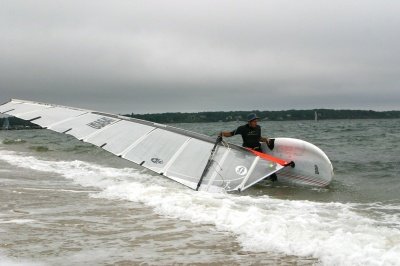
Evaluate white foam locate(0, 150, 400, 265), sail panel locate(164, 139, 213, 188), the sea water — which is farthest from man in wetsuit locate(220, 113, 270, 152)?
white foam locate(0, 150, 400, 265)

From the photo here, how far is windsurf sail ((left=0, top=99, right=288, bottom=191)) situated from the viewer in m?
7.73

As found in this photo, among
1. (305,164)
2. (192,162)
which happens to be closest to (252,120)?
(305,164)

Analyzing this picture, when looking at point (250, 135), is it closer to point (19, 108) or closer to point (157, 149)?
point (157, 149)

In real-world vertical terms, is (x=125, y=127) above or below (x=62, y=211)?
above

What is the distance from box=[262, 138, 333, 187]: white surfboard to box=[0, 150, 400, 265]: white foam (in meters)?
→ 1.82

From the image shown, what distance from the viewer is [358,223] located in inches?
200

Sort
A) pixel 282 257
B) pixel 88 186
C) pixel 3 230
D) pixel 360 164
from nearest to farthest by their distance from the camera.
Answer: pixel 282 257 < pixel 3 230 < pixel 88 186 < pixel 360 164

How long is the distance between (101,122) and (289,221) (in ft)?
23.8

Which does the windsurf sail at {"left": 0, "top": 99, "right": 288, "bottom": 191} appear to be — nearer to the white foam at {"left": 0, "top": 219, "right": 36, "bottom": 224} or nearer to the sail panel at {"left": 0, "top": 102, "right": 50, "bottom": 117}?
the sail panel at {"left": 0, "top": 102, "right": 50, "bottom": 117}

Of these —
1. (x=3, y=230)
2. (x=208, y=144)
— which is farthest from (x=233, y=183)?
(x=3, y=230)

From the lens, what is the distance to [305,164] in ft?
28.9

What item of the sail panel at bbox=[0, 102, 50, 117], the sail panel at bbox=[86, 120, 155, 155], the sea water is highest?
the sail panel at bbox=[0, 102, 50, 117]

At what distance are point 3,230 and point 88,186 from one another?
3.59m

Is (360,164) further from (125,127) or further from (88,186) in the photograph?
(88,186)
